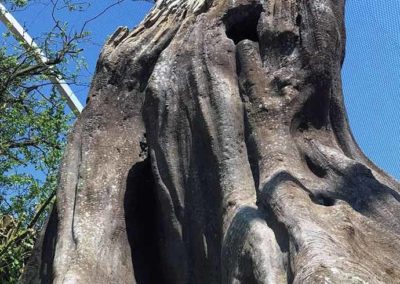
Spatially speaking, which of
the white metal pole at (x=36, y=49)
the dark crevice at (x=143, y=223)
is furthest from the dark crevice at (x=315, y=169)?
the white metal pole at (x=36, y=49)

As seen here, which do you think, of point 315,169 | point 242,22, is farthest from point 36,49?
point 315,169

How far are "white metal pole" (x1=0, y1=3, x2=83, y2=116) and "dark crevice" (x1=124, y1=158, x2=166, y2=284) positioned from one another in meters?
8.05

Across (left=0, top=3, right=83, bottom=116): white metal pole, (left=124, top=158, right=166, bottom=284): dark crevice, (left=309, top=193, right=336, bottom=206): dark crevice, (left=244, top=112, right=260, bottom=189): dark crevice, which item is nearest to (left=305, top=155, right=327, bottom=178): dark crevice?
(left=244, top=112, right=260, bottom=189): dark crevice

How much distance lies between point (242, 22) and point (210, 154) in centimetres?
104

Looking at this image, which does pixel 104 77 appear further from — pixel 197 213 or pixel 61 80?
pixel 61 80

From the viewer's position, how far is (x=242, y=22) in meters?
5.17

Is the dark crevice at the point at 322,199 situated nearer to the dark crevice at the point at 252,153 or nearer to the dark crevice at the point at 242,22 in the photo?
the dark crevice at the point at 252,153

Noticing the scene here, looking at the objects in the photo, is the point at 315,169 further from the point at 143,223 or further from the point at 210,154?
the point at 143,223

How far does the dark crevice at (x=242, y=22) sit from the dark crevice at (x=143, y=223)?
84cm

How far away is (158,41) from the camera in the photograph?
538cm

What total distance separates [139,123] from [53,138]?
798 cm

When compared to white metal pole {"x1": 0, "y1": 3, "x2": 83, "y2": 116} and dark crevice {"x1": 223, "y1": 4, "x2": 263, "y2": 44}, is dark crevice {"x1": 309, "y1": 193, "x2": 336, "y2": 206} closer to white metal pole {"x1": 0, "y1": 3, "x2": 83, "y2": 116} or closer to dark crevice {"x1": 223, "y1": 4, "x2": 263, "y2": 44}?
dark crevice {"x1": 223, "y1": 4, "x2": 263, "y2": 44}

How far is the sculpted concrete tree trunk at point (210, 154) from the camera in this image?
3.80 meters

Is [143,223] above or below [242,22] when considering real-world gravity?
below
